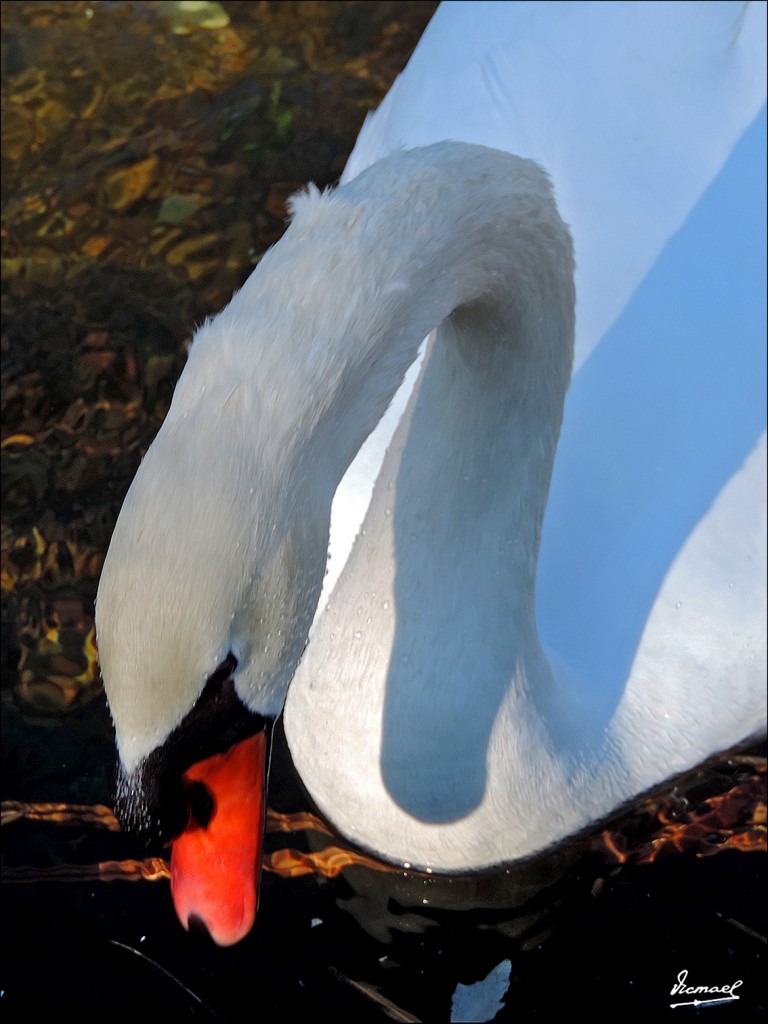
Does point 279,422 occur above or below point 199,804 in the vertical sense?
above

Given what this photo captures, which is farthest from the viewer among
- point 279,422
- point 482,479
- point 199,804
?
point 482,479

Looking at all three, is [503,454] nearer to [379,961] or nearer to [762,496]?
[762,496]

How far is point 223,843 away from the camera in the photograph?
84.4 inches

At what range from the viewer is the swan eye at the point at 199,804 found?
202 cm

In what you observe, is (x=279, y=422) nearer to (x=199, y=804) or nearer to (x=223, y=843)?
(x=199, y=804)

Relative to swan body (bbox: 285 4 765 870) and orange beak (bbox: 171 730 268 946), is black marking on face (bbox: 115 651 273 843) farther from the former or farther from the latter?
swan body (bbox: 285 4 765 870)

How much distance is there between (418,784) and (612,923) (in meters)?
0.70

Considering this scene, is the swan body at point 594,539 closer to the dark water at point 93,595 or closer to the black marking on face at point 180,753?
the dark water at point 93,595

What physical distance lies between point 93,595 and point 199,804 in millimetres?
Result: 1728

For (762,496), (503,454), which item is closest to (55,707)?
(503,454)

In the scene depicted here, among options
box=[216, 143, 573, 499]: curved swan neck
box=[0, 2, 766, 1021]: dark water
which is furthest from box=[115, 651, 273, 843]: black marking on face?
box=[0, 2, 766, 1021]: dark water

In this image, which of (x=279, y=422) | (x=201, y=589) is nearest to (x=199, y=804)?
(x=201, y=589)

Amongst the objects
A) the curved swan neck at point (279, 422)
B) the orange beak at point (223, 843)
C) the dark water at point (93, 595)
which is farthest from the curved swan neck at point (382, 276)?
Result: the dark water at point (93, 595)

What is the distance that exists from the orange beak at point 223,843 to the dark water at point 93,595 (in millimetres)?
840
